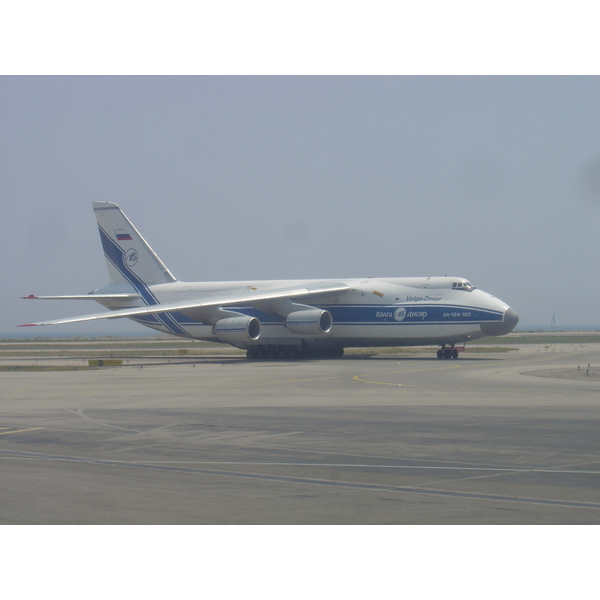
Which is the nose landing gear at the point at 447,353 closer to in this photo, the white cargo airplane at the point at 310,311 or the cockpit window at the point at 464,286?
the white cargo airplane at the point at 310,311

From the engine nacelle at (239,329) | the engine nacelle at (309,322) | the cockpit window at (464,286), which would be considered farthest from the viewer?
the engine nacelle at (239,329)

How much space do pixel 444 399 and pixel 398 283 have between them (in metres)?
23.9

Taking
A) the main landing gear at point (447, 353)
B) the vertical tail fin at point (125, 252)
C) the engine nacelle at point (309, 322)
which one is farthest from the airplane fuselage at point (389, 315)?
the vertical tail fin at point (125, 252)

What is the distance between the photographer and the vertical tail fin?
52.7 m

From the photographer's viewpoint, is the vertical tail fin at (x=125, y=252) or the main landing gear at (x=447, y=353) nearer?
the main landing gear at (x=447, y=353)

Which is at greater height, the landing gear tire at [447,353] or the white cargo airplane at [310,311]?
the white cargo airplane at [310,311]

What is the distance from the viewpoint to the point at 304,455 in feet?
40.7

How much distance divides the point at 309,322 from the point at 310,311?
2.88 ft

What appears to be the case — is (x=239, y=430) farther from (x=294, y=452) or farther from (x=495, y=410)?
(x=495, y=410)

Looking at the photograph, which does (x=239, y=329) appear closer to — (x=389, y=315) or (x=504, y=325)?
(x=389, y=315)

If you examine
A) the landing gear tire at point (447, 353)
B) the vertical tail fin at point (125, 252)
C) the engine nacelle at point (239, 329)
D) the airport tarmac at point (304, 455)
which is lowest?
the airport tarmac at point (304, 455)

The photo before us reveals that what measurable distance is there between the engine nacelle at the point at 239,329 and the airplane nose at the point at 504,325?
1291 centimetres

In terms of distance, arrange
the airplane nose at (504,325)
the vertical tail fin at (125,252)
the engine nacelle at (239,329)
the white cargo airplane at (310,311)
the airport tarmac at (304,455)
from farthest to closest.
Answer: the vertical tail fin at (125,252) → the engine nacelle at (239,329) → the white cargo airplane at (310,311) → the airplane nose at (504,325) → the airport tarmac at (304,455)

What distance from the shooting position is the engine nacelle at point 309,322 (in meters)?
43.2
